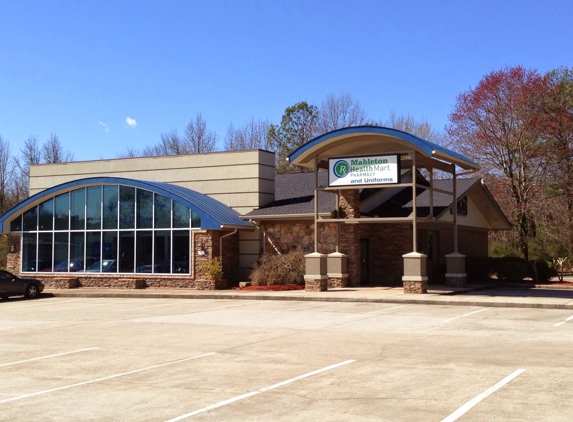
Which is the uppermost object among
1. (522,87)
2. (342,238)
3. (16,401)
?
(522,87)

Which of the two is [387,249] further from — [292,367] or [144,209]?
[292,367]

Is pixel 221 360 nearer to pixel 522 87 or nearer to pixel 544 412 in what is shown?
pixel 544 412

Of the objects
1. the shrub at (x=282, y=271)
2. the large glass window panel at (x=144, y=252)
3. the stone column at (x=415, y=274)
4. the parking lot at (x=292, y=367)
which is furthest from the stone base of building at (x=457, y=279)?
the large glass window panel at (x=144, y=252)

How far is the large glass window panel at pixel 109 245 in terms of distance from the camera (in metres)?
30.3

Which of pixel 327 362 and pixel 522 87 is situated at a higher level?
pixel 522 87

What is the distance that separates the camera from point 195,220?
28562mm

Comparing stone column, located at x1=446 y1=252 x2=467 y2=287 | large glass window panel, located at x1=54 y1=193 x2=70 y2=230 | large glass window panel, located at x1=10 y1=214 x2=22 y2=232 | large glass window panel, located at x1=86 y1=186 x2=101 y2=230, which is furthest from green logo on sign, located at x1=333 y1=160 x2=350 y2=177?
large glass window panel, located at x1=10 y1=214 x2=22 y2=232

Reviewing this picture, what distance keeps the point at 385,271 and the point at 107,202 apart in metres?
12.5

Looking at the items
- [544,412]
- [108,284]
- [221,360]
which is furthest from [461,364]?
[108,284]

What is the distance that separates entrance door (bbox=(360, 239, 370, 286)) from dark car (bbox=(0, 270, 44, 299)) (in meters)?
13.3

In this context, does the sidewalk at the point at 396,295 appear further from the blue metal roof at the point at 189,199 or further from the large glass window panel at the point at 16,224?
A: the large glass window panel at the point at 16,224

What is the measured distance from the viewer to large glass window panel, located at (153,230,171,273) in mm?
29172

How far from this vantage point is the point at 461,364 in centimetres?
1052

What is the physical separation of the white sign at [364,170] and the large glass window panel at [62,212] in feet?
42.3
